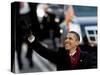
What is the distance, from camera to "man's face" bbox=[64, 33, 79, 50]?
74.3 inches

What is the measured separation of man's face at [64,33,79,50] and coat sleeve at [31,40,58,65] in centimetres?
11

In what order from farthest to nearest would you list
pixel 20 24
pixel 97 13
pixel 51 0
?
pixel 97 13
pixel 51 0
pixel 20 24

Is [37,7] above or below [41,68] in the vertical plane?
above

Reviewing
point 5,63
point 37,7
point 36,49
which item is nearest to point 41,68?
point 36,49

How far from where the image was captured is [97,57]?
6.59 ft

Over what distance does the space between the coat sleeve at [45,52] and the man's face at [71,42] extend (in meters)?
0.11

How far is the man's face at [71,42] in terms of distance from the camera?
1.89 metres

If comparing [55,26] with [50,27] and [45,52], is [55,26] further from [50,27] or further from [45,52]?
[45,52]

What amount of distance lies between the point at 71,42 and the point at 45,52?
227 millimetres

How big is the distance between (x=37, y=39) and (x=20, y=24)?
16cm

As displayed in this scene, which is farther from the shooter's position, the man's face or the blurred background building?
the man's face

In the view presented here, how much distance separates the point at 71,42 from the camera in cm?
190

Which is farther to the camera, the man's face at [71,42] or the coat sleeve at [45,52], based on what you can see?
the man's face at [71,42]

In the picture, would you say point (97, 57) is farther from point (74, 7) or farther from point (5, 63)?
point (5, 63)
